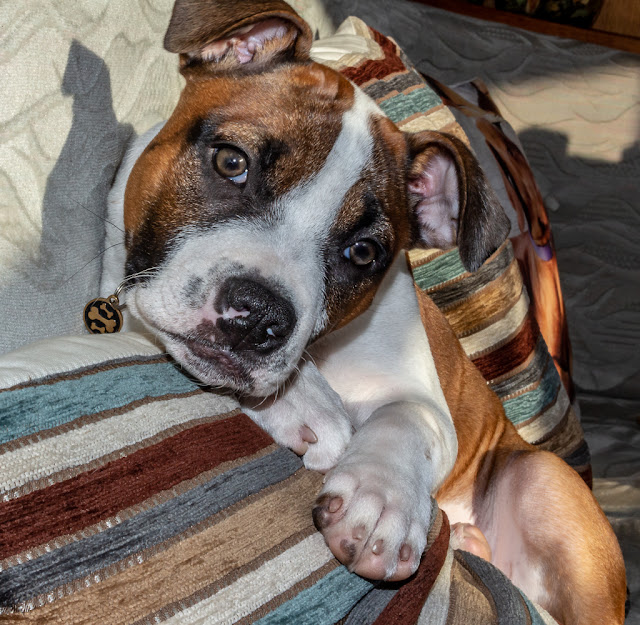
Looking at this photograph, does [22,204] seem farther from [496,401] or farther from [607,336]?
[607,336]

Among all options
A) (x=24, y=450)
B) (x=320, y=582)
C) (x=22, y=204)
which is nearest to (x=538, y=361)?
(x=320, y=582)

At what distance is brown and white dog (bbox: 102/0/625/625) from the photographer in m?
1.71

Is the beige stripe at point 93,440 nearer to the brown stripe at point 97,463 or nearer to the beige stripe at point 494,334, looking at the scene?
Result: the brown stripe at point 97,463

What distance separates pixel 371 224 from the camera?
2.10 m

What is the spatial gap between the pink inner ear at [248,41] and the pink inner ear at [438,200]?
0.70m

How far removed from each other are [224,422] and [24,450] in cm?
49

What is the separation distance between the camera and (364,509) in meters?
1.61

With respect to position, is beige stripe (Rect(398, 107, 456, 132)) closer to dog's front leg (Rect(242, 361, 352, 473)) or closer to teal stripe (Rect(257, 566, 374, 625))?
dog's front leg (Rect(242, 361, 352, 473))

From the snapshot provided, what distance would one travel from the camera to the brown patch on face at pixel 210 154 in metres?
1.87

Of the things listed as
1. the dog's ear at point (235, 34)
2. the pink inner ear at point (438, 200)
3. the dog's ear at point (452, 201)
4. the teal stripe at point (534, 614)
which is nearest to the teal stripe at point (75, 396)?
the dog's ear at point (235, 34)

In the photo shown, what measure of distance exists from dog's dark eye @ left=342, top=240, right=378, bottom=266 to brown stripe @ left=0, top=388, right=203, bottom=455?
776 mm

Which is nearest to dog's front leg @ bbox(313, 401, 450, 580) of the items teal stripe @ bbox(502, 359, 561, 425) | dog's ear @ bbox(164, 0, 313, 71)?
dog's ear @ bbox(164, 0, 313, 71)

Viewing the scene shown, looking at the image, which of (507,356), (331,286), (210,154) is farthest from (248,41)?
(507,356)

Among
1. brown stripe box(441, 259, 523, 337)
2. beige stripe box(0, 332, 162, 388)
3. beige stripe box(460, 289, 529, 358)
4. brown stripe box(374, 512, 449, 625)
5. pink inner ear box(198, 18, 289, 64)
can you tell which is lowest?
beige stripe box(460, 289, 529, 358)
